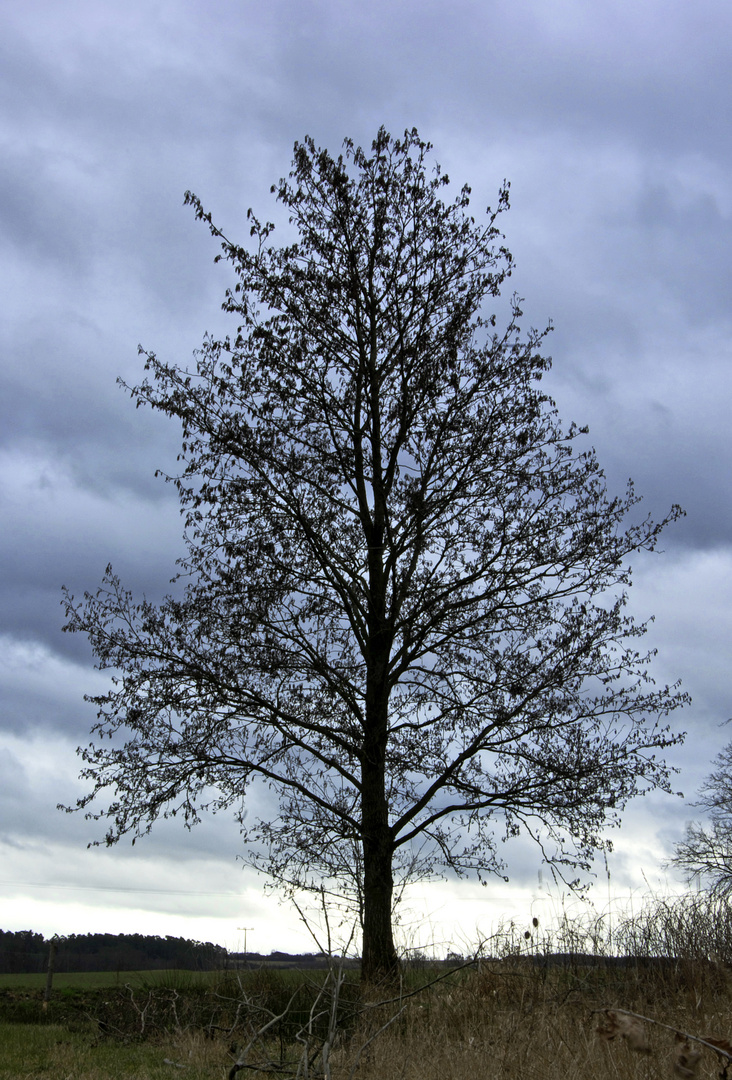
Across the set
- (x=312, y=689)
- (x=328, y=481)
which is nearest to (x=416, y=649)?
(x=312, y=689)

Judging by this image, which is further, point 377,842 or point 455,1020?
point 377,842

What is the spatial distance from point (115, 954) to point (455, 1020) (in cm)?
2107

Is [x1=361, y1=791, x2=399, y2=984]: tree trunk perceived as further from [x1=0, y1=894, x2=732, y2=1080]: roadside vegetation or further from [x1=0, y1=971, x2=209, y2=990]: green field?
[x1=0, y1=971, x2=209, y2=990]: green field

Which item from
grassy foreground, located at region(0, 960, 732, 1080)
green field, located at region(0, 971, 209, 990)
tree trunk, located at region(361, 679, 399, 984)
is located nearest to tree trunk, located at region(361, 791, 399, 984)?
tree trunk, located at region(361, 679, 399, 984)

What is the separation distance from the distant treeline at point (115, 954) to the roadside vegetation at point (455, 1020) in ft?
1.34

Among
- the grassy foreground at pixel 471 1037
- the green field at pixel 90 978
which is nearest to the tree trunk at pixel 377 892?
the grassy foreground at pixel 471 1037

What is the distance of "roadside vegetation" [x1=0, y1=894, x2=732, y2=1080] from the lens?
639 cm

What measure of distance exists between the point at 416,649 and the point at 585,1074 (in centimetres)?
791

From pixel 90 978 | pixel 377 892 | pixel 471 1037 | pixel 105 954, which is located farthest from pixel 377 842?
pixel 105 954

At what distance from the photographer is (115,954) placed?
26.9m

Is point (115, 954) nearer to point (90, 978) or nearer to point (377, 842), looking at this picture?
point (90, 978)

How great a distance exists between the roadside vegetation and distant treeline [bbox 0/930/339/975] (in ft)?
1.34

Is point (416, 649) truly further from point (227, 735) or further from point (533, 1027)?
point (533, 1027)

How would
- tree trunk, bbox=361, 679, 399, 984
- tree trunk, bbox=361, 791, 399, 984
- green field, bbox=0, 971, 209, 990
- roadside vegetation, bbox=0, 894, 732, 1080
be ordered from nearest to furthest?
roadside vegetation, bbox=0, 894, 732, 1080
tree trunk, bbox=361, 791, 399, 984
tree trunk, bbox=361, 679, 399, 984
green field, bbox=0, 971, 209, 990
